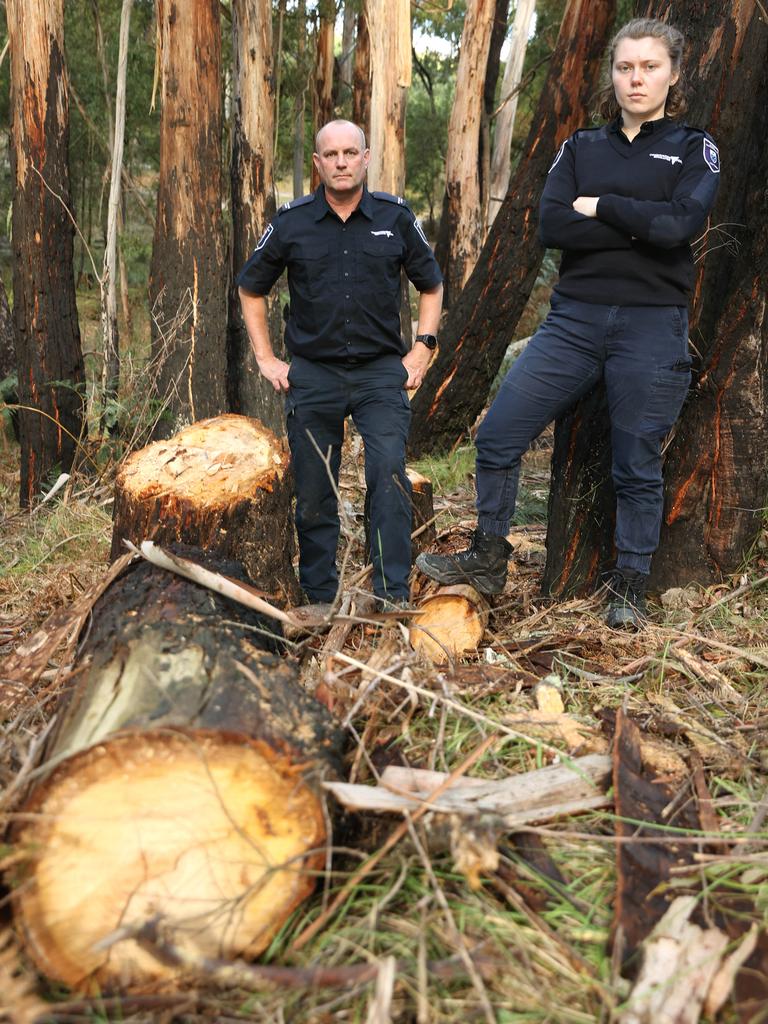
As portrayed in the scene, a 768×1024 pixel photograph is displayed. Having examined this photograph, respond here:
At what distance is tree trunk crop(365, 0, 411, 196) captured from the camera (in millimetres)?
6953

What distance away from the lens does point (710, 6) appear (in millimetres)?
3740

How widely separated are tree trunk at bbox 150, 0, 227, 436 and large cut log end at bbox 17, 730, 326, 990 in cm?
528

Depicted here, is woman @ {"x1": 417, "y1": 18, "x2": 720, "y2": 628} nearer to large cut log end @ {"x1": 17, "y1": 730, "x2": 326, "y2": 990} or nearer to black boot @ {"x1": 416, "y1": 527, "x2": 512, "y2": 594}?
black boot @ {"x1": 416, "y1": 527, "x2": 512, "y2": 594}

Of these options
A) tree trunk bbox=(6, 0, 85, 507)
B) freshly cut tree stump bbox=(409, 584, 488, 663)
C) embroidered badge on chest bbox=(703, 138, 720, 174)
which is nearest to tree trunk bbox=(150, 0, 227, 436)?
tree trunk bbox=(6, 0, 85, 507)

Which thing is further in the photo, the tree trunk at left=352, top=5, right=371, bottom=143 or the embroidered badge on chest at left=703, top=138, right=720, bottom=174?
the tree trunk at left=352, top=5, right=371, bottom=143

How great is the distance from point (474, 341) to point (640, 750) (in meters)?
4.82

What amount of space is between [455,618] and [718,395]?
5.00 feet

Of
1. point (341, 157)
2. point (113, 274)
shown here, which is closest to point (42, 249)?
point (113, 274)

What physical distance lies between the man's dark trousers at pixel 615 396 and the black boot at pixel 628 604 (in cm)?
5

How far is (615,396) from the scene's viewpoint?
11.8 feet

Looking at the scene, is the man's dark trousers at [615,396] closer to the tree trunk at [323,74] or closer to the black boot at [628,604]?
the black boot at [628,604]

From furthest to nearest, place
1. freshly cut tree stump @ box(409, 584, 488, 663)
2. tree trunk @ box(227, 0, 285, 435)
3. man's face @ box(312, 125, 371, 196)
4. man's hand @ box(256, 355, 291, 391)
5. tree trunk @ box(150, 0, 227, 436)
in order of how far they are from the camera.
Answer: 1. tree trunk @ box(227, 0, 285, 435)
2. tree trunk @ box(150, 0, 227, 436)
3. man's hand @ box(256, 355, 291, 391)
4. man's face @ box(312, 125, 371, 196)
5. freshly cut tree stump @ box(409, 584, 488, 663)

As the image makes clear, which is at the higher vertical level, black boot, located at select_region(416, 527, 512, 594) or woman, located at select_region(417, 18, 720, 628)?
woman, located at select_region(417, 18, 720, 628)

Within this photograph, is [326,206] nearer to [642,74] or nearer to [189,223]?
[642,74]
